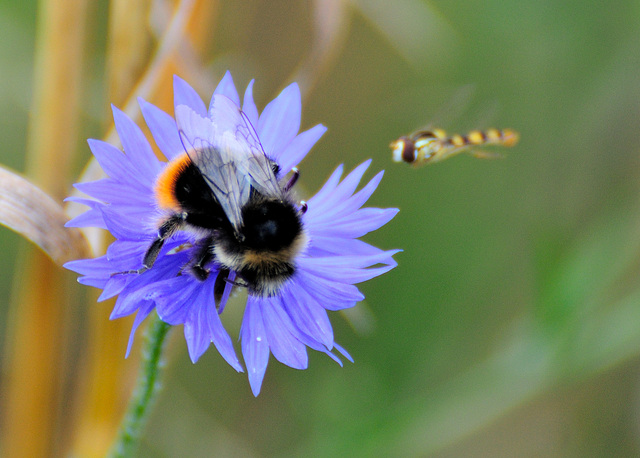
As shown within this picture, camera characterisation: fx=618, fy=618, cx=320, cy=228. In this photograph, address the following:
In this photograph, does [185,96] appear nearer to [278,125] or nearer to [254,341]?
[278,125]

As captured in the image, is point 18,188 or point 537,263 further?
point 537,263

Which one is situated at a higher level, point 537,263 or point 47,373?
point 537,263

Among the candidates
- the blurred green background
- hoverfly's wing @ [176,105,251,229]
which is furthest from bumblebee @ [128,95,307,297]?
the blurred green background

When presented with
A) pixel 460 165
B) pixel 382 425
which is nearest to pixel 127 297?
pixel 382 425

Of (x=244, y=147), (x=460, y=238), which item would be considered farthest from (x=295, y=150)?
(x=460, y=238)

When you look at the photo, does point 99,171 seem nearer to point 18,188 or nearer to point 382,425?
point 18,188

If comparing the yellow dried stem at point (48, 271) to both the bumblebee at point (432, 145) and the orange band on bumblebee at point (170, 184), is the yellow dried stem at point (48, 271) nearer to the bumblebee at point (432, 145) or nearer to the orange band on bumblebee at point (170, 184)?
the orange band on bumblebee at point (170, 184)

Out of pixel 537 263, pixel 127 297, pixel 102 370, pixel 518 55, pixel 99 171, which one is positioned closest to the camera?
pixel 127 297
